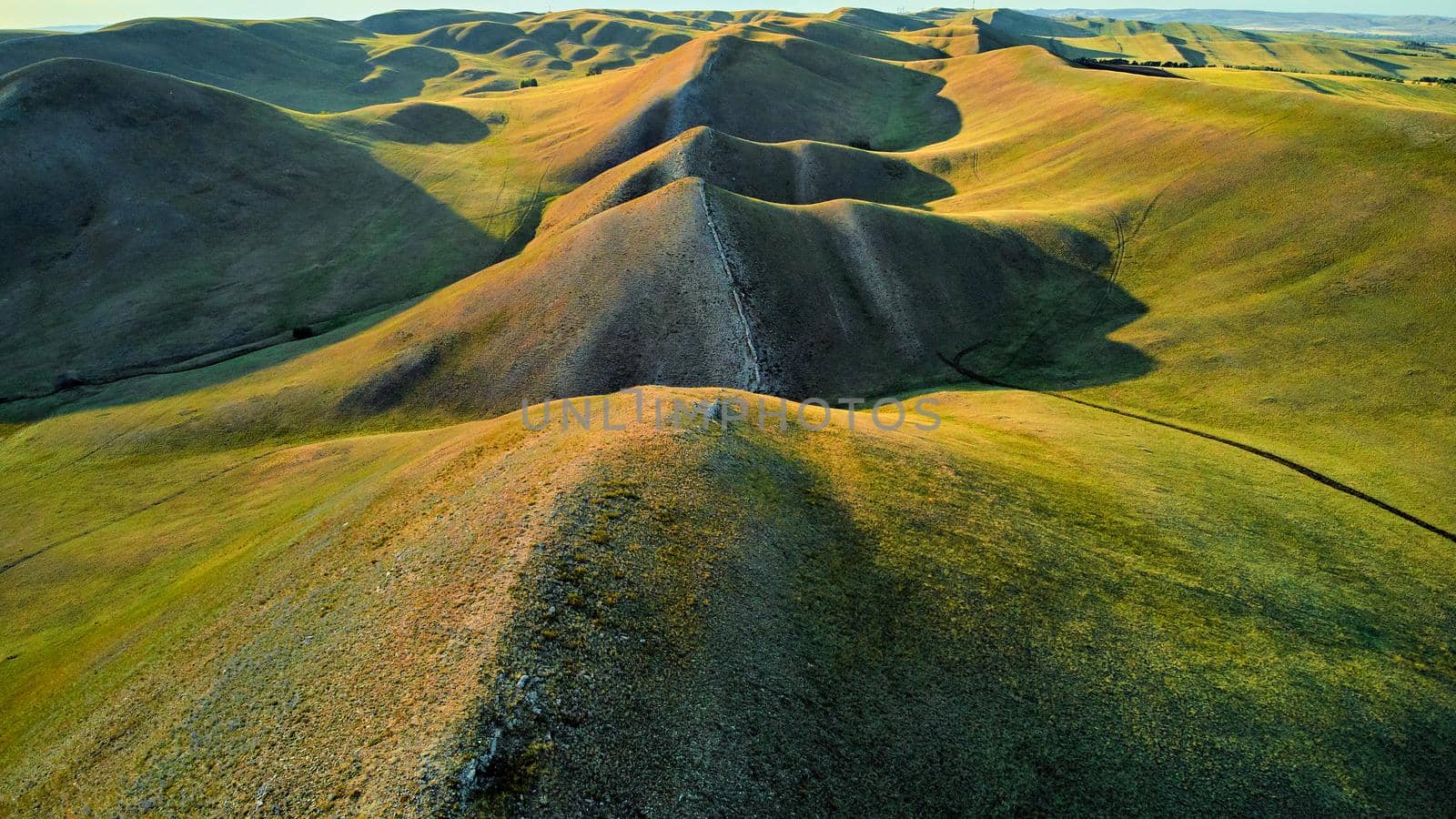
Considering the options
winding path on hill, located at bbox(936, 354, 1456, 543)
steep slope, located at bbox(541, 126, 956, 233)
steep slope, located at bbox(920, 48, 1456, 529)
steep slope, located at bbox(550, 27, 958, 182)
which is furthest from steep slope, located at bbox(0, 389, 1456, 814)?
steep slope, located at bbox(550, 27, 958, 182)

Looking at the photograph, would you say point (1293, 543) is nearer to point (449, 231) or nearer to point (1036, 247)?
point (1036, 247)

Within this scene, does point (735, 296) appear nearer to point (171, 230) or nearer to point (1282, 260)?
point (1282, 260)

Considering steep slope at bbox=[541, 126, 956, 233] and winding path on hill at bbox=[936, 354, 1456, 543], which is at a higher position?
steep slope at bbox=[541, 126, 956, 233]

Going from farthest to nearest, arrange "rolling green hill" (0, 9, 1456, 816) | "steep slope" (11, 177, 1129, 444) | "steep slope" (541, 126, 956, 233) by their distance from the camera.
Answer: "steep slope" (541, 126, 956, 233), "steep slope" (11, 177, 1129, 444), "rolling green hill" (0, 9, 1456, 816)

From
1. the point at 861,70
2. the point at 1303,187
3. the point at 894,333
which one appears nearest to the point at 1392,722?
the point at 894,333

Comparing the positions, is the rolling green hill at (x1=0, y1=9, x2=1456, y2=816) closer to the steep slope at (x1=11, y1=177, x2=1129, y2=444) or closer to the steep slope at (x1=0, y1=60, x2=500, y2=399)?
the steep slope at (x1=11, y1=177, x2=1129, y2=444)

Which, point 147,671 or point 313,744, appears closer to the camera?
point 313,744

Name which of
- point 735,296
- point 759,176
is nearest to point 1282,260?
point 735,296
